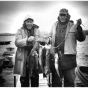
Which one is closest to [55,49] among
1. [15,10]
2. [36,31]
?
[36,31]

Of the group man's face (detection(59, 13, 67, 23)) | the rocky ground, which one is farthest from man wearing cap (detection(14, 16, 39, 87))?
the rocky ground

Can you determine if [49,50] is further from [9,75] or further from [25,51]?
[9,75]

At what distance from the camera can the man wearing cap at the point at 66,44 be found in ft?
8.22

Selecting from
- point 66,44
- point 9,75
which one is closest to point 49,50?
point 66,44

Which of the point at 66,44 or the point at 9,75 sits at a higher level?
the point at 66,44

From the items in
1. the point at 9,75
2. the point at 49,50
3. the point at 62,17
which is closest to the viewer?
the point at 49,50

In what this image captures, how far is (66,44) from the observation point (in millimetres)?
2553

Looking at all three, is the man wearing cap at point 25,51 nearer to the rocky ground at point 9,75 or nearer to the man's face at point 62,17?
the man's face at point 62,17

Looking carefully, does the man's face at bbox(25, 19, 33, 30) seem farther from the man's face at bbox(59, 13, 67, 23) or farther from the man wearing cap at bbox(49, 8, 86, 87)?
the man's face at bbox(59, 13, 67, 23)

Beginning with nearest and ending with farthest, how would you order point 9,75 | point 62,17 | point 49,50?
point 49,50 < point 62,17 < point 9,75

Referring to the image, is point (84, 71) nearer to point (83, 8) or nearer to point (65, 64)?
point (83, 8)

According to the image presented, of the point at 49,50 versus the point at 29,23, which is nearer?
the point at 49,50

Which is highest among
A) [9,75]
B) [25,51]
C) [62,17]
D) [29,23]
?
[62,17]

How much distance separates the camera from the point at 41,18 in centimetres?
371
